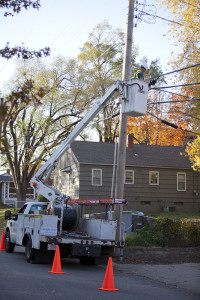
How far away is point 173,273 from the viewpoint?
12.2m

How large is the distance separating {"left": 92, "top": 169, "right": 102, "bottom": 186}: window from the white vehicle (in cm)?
1367

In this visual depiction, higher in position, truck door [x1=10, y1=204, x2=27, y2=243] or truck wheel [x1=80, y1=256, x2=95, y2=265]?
truck door [x1=10, y1=204, x2=27, y2=243]

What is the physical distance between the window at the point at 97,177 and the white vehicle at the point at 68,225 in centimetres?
1367

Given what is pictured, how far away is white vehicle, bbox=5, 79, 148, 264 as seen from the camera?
1169cm

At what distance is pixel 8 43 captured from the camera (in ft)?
25.8

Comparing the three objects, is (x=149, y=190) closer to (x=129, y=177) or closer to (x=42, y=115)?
(x=129, y=177)

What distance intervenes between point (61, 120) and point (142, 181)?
9584 millimetres

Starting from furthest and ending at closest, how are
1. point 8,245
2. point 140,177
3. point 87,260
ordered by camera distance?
point 140,177 < point 8,245 < point 87,260

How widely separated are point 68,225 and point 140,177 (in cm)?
1649

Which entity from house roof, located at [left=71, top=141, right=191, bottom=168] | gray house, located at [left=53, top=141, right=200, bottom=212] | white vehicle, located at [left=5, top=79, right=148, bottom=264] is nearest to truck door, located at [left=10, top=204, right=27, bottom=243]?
white vehicle, located at [left=5, top=79, right=148, bottom=264]

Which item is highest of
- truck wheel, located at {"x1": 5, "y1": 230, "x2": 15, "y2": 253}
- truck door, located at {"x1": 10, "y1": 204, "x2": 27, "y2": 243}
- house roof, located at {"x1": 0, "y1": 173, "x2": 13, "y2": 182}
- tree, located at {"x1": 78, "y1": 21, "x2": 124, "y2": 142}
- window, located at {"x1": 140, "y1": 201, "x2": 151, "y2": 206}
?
tree, located at {"x1": 78, "y1": 21, "x2": 124, "y2": 142}

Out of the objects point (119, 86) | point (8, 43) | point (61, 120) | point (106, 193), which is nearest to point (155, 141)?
point (61, 120)

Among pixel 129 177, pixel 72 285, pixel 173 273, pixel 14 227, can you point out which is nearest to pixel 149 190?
pixel 129 177

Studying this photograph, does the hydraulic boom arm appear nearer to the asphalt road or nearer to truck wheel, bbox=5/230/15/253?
truck wheel, bbox=5/230/15/253
